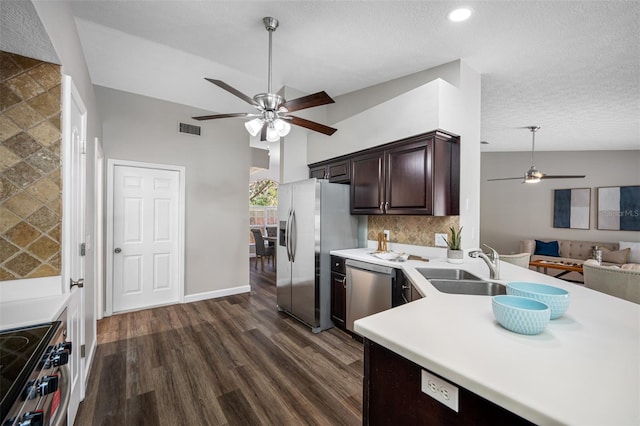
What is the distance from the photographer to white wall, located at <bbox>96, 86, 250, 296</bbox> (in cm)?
357

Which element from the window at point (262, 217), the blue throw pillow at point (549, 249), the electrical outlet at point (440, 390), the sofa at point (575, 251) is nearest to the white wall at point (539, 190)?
the sofa at point (575, 251)

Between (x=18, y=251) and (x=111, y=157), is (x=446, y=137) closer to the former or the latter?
(x=18, y=251)

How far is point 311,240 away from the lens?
10.1 feet

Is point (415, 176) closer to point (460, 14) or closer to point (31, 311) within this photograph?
point (460, 14)

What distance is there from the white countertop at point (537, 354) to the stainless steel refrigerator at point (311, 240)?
1.81 meters

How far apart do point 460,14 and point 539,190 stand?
19.2 ft

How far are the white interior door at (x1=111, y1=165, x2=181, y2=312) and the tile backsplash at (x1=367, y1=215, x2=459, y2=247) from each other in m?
2.81

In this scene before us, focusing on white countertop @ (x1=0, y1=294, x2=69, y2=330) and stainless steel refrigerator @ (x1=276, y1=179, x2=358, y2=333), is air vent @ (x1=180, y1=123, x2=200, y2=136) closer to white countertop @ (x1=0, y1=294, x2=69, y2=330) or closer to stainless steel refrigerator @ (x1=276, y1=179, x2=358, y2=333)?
stainless steel refrigerator @ (x1=276, y1=179, x2=358, y2=333)

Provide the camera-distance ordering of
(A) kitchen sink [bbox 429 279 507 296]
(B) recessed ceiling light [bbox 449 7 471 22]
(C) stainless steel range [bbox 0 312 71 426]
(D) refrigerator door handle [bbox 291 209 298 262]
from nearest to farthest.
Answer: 1. (C) stainless steel range [bbox 0 312 71 426]
2. (A) kitchen sink [bbox 429 279 507 296]
3. (B) recessed ceiling light [bbox 449 7 471 22]
4. (D) refrigerator door handle [bbox 291 209 298 262]

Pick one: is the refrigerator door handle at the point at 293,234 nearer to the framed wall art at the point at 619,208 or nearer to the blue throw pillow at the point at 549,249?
the blue throw pillow at the point at 549,249

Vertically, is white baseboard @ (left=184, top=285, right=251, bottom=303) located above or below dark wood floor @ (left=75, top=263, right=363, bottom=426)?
above

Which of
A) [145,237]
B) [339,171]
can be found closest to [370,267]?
[339,171]

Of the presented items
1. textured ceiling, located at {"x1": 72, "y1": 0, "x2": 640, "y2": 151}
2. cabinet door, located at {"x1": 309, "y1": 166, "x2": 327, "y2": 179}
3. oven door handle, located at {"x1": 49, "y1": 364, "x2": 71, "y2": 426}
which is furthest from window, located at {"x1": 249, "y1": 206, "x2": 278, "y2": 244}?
oven door handle, located at {"x1": 49, "y1": 364, "x2": 71, "y2": 426}

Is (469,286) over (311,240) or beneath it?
beneath
